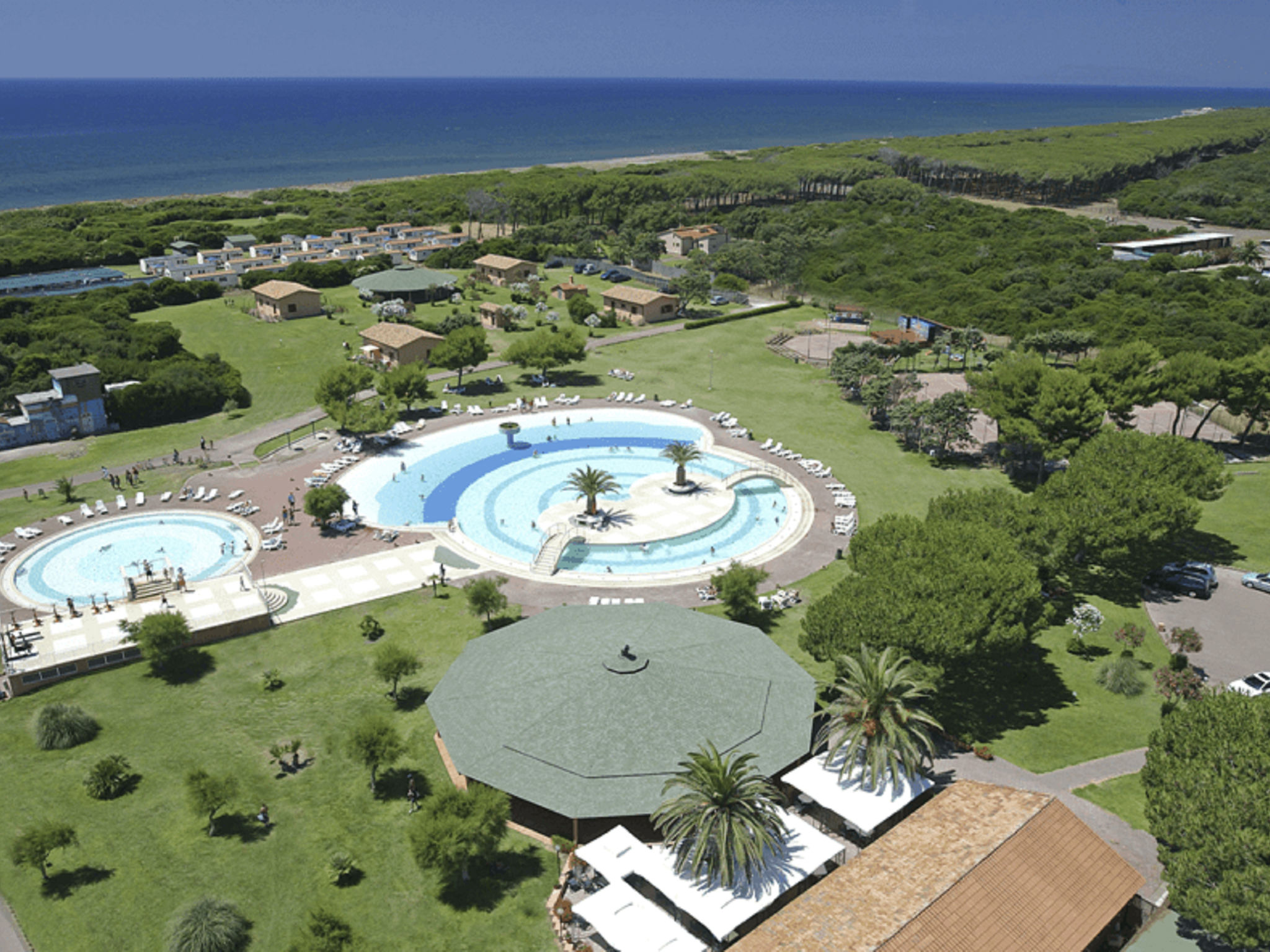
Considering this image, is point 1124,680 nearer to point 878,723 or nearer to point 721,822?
point 878,723

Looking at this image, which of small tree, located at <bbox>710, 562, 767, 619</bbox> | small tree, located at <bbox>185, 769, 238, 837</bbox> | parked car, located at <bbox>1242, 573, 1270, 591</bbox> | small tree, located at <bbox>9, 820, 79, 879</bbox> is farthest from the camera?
parked car, located at <bbox>1242, 573, 1270, 591</bbox>

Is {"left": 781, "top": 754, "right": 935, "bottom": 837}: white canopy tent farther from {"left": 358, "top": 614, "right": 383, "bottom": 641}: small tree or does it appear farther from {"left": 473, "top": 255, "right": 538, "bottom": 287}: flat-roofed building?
{"left": 473, "top": 255, "right": 538, "bottom": 287}: flat-roofed building

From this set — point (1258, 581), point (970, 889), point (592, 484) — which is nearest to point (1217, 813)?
point (970, 889)

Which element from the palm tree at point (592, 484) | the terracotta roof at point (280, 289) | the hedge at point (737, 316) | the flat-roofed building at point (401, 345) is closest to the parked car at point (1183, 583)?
the palm tree at point (592, 484)

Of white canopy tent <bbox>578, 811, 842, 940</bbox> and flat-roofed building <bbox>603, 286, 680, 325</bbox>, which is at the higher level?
flat-roofed building <bbox>603, 286, 680, 325</bbox>

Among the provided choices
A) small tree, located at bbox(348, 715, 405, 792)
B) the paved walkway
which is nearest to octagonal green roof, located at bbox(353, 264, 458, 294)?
small tree, located at bbox(348, 715, 405, 792)

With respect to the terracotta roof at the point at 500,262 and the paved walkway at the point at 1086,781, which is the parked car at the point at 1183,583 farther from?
the terracotta roof at the point at 500,262

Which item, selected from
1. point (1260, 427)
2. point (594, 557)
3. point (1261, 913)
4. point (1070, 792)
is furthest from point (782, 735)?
point (1260, 427)

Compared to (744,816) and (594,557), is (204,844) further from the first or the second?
(594,557)
